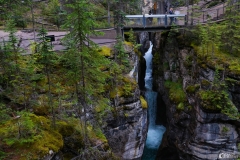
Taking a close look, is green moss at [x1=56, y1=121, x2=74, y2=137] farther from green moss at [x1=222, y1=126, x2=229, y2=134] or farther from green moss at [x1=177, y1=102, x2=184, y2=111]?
green moss at [x1=177, y1=102, x2=184, y2=111]

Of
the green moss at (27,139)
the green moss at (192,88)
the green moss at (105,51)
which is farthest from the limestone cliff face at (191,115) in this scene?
the green moss at (27,139)

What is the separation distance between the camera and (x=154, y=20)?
2389 cm

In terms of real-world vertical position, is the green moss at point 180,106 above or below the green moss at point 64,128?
below

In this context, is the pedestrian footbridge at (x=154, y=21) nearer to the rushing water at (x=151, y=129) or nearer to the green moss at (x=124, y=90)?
the green moss at (x=124, y=90)

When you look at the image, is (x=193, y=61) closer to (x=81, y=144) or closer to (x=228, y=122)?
(x=228, y=122)

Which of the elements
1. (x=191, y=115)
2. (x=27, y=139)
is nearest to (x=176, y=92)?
(x=191, y=115)

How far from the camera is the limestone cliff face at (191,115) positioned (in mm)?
18969

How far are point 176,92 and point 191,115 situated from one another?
3.07 meters

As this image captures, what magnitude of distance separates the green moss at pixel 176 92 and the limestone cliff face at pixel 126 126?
5.00 m

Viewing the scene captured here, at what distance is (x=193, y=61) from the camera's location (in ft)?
73.9

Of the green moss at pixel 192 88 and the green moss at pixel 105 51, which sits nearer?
the green moss at pixel 105 51

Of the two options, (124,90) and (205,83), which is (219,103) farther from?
(124,90)

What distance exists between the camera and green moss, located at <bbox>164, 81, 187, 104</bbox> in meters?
22.9

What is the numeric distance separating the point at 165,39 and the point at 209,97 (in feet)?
33.0
